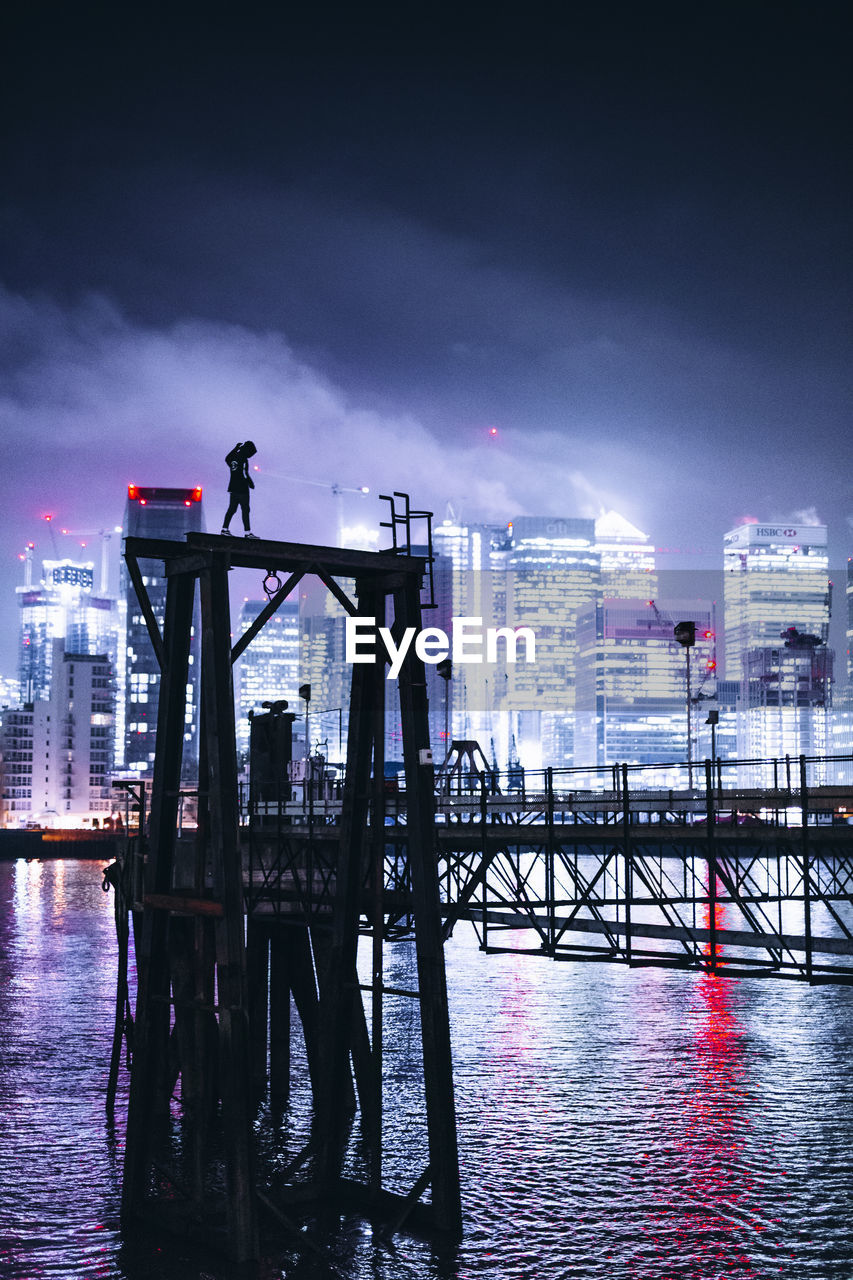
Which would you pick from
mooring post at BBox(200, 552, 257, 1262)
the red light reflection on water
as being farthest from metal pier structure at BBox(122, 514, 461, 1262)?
the red light reflection on water

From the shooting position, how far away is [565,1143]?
31.2 meters

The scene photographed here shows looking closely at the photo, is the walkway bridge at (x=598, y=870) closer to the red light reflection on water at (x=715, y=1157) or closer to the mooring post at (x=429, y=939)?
the mooring post at (x=429, y=939)

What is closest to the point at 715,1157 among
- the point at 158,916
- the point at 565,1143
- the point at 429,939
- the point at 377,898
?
the point at 565,1143

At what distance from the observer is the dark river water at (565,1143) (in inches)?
909

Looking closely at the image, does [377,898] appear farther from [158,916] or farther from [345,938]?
[158,916]

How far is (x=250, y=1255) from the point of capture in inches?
767

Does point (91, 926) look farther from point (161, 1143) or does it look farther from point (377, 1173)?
point (377, 1173)

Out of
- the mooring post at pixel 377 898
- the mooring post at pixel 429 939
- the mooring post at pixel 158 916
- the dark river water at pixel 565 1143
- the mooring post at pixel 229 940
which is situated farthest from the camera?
the dark river water at pixel 565 1143

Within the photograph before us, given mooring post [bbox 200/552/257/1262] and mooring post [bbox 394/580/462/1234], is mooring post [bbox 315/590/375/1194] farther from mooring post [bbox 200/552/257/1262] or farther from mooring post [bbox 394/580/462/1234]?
mooring post [bbox 200/552/257/1262]

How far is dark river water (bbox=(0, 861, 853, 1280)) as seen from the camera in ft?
75.7

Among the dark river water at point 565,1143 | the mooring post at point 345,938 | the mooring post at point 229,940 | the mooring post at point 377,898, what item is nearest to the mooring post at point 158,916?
the mooring post at point 229,940

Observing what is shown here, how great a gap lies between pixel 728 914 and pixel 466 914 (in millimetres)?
82740

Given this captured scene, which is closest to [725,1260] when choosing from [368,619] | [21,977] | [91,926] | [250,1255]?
[250,1255]

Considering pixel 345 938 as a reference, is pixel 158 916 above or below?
above
